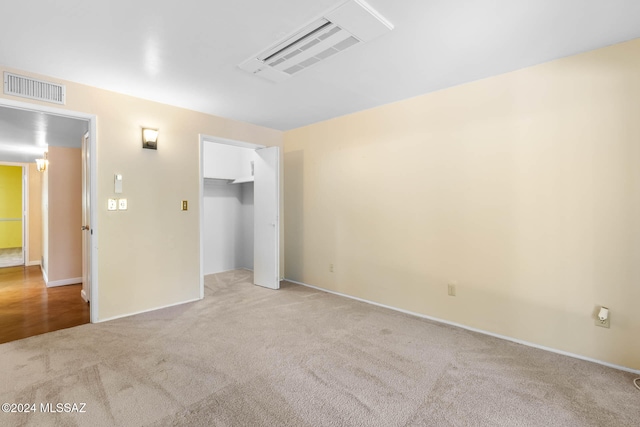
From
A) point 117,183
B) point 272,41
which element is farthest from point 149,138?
point 272,41

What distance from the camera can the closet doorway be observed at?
14.3ft

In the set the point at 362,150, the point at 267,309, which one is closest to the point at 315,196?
the point at 362,150

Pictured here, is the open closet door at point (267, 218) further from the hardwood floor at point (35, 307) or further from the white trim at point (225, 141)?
the hardwood floor at point (35, 307)

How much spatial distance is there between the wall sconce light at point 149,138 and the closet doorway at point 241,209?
3.22 feet

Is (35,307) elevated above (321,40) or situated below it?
below

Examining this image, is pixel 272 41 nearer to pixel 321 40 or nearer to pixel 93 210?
pixel 321 40

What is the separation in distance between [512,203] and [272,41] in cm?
248

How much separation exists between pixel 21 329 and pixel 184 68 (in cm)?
301

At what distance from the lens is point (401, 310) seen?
134 inches

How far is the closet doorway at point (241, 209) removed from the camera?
435 cm

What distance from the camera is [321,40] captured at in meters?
2.14

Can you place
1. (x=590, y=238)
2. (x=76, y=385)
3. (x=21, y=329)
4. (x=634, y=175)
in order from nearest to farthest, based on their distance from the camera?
(x=76, y=385), (x=634, y=175), (x=590, y=238), (x=21, y=329)

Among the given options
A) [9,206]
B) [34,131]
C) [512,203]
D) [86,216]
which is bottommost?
[86,216]

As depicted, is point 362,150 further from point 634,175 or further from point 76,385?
point 76,385
